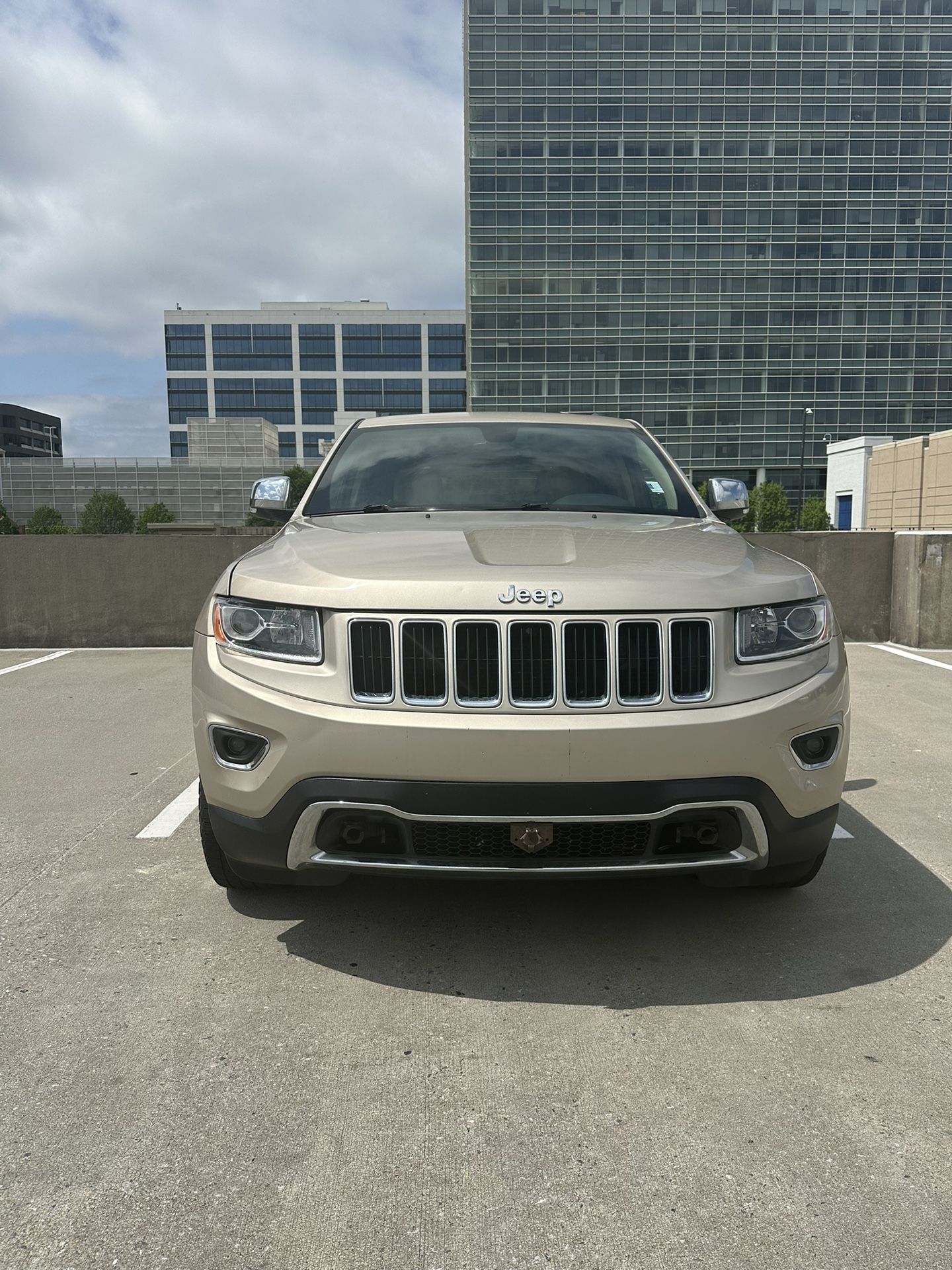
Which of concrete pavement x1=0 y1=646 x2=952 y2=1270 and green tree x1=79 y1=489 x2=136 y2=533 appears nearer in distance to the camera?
concrete pavement x1=0 y1=646 x2=952 y2=1270

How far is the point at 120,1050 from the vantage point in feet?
7.86

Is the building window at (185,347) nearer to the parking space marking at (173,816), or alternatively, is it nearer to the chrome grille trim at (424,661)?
the parking space marking at (173,816)

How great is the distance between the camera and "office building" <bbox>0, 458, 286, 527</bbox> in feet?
289

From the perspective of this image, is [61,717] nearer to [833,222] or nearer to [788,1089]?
[788,1089]

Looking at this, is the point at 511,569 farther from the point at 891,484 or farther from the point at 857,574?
the point at 891,484

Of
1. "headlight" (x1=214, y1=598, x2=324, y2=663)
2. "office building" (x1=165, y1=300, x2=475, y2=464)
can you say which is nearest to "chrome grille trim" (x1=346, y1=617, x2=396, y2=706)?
"headlight" (x1=214, y1=598, x2=324, y2=663)

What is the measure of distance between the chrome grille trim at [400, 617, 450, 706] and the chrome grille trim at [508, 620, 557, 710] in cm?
17

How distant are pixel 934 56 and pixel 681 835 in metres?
110

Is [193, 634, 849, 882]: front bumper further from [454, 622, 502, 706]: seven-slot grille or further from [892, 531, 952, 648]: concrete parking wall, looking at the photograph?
[892, 531, 952, 648]: concrete parking wall

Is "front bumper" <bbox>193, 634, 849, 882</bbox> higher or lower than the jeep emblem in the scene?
lower

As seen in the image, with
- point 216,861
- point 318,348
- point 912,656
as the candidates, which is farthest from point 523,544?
point 318,348

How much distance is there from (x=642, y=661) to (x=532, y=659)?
29 centimetres

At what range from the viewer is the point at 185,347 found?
12631 centimetres

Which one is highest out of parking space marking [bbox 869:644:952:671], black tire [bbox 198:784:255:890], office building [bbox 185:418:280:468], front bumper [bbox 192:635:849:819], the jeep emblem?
office building [bbox 185:418:280:468]
